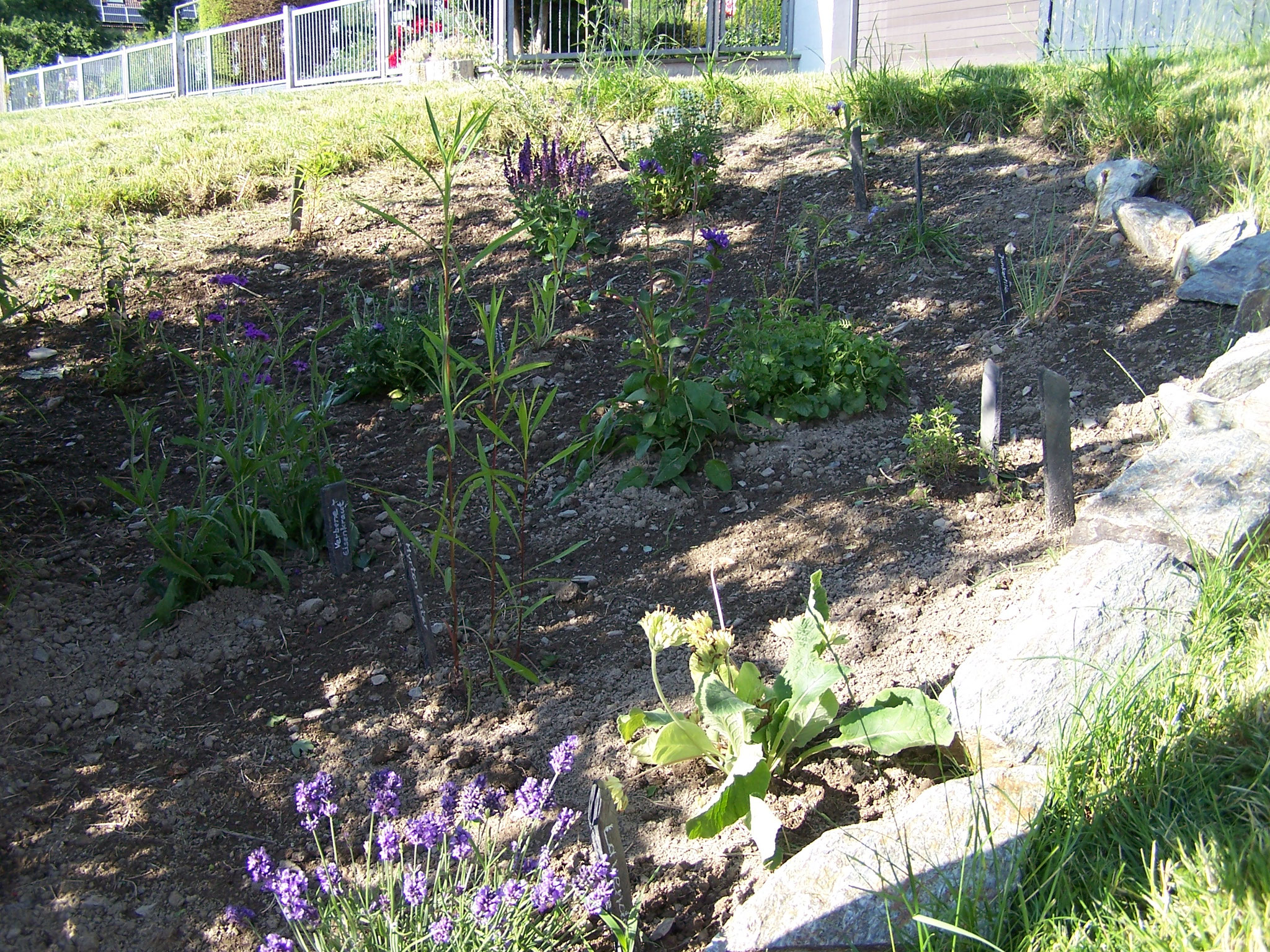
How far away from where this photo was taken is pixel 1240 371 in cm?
295

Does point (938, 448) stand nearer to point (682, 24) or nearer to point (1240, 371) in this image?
point (1240, 371)

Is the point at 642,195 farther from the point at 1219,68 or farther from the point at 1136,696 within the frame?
the point at 1136,696

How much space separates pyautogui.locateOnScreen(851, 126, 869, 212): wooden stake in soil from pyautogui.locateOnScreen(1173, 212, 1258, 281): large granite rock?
1.53 metres

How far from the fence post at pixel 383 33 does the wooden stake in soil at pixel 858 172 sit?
1052 centimetres

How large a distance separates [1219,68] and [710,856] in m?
5.44

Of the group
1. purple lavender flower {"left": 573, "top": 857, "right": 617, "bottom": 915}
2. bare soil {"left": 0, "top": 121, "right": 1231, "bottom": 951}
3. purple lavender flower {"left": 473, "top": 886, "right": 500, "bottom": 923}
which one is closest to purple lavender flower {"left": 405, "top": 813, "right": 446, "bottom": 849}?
purple lavender flower {"left": 473, "top": 886, "right": 500, "bottom": 923}

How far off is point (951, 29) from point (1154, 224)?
1013cm

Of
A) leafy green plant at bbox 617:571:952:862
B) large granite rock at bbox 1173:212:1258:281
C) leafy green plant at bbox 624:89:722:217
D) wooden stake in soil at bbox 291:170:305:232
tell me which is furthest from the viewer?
wooden stake in soil at bbox 291:170:305:232

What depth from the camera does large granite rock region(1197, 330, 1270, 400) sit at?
9.58 feet

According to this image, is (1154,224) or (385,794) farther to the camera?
(1154,224)

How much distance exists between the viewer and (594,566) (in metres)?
2.92

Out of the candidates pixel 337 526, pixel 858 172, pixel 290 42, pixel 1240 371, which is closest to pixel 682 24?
pixel 290 42

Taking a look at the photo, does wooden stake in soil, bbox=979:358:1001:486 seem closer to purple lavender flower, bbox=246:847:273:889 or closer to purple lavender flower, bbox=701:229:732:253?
purple lavender flower, bbox=701:229:732:253

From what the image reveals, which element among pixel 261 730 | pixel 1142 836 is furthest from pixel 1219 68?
pixel 261 730
